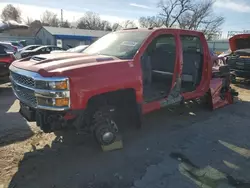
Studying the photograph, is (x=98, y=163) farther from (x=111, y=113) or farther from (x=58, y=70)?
(x=58, y=70)

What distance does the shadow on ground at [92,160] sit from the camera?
296 cm

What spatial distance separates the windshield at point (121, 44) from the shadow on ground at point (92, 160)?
157 centimetres

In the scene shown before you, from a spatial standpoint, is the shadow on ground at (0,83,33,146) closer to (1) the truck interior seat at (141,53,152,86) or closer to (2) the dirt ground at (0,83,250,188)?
(2) the dirt ground at (0,83,250,188)

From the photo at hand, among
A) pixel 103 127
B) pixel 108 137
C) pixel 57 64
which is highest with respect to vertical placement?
pixel 57 64

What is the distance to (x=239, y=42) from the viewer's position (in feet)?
33.6

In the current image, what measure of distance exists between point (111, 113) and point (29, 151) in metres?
1.45

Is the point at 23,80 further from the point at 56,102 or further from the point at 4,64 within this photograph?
the point at 4,64

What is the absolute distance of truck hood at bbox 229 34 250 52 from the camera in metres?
9.78

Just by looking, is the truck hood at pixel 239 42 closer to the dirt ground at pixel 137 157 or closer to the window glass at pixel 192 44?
the window glass at pixel 192 44

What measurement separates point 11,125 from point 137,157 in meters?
2.79

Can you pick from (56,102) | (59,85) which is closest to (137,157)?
(56,102)

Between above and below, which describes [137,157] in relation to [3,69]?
below

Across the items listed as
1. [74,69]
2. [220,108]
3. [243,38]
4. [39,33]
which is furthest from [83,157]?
[39,33]

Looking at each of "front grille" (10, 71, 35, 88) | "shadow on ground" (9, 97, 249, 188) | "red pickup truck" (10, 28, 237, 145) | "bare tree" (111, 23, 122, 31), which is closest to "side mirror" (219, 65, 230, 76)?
"red pickup truck" (10, 28, 237, 145)
